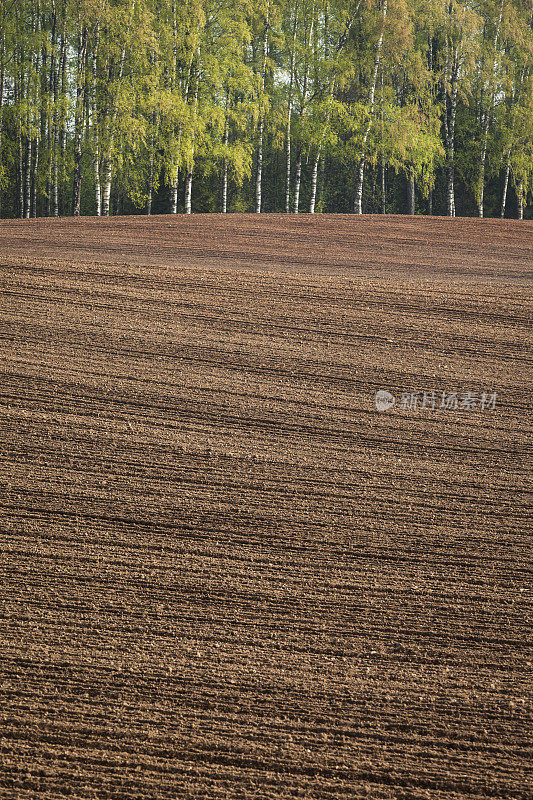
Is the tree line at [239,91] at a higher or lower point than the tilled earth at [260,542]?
higher

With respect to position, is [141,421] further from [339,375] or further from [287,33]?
[287,33]

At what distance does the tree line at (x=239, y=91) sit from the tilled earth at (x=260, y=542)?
11.3m

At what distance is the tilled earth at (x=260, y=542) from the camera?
8.59 feet

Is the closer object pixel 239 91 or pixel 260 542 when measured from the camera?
pixel 260 542

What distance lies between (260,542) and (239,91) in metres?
19.4

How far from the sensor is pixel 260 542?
369 centimetres

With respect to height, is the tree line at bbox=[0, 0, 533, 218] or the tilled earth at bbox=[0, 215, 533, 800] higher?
the tree line at bbox=[0, 0, 533, 218]

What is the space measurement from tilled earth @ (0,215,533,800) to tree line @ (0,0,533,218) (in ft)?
37.1

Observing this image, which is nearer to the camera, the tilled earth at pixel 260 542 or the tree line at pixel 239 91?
the tilled earth at pixel 260 542

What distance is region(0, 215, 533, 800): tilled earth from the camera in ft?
8.59

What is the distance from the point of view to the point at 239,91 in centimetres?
→ 2027

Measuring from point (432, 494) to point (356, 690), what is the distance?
164 centimetres

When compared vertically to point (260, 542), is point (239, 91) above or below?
above

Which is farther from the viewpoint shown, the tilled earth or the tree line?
the tree line
